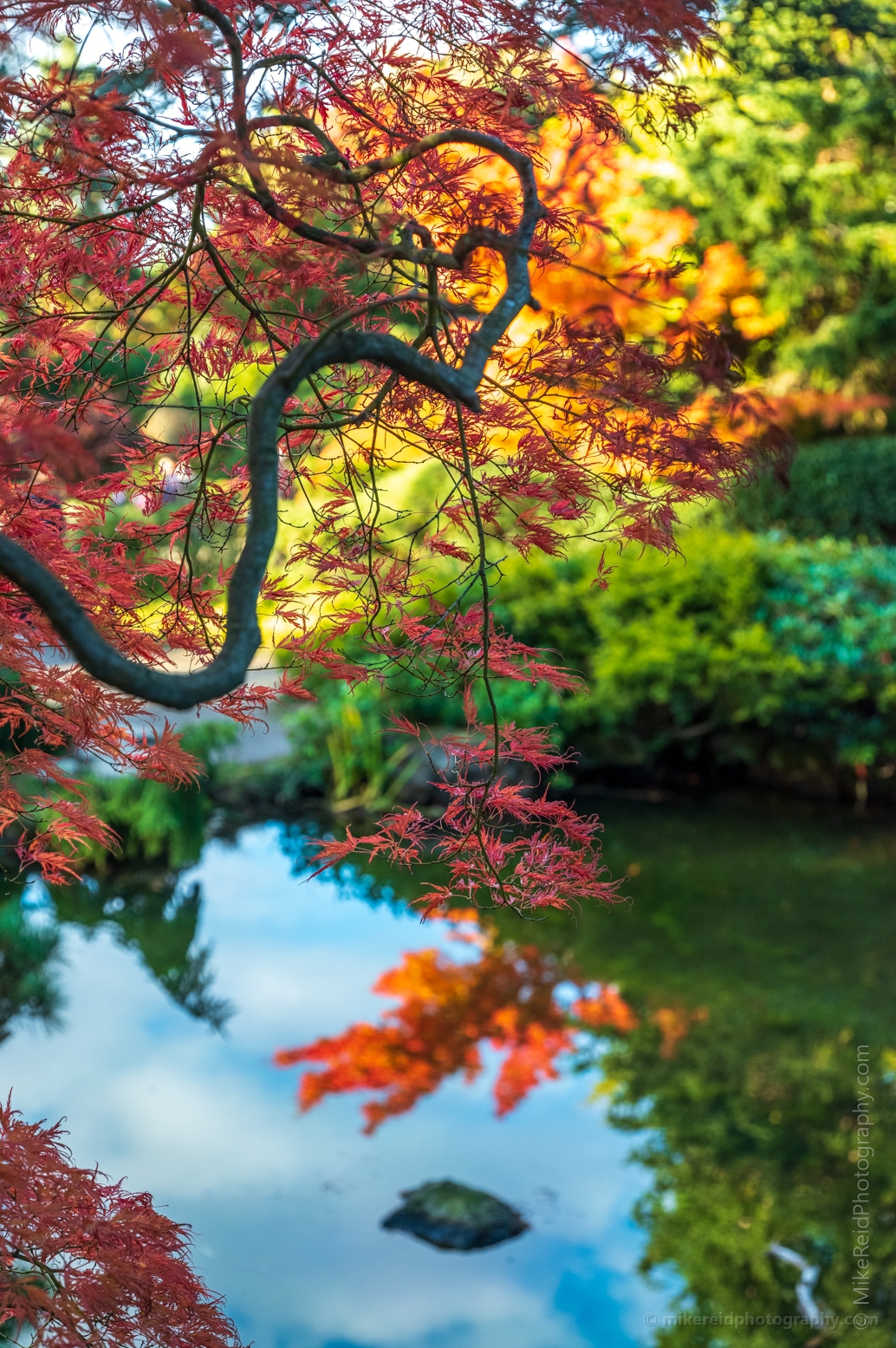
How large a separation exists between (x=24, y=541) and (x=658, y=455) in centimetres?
77

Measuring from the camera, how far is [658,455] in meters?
1.45

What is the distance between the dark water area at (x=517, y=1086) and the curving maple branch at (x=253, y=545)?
2.12 metres

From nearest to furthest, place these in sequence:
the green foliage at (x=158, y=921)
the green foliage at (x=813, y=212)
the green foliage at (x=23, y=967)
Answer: the green foliage at (x=23, y=967)
the green foliage at (x=158, y=921)
the green foliage at (x=813, y=212)

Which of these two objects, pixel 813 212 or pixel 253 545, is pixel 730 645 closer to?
pixel 813 212

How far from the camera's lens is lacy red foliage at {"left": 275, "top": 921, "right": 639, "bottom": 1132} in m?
3.70

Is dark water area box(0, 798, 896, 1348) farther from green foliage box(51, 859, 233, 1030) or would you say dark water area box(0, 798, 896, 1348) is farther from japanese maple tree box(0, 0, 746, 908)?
japanese maple tree box(0, 0, 746, 908)

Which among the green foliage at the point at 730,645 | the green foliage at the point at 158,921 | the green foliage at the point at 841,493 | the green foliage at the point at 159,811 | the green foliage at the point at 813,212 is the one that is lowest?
the green foliage at the point at 158,921

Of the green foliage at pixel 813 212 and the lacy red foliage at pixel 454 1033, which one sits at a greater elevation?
the green foliage at pixel 813 212

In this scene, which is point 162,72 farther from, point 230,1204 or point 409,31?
point 230,1204

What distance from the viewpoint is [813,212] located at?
29.8 feet

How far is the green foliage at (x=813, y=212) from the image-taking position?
8.79m

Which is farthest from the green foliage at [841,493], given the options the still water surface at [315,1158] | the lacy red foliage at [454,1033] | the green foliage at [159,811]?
the still water surface at [315,1158]

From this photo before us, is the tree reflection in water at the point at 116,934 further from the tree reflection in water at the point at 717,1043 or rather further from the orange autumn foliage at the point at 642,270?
the orange autumn foliage at the point at 642,270

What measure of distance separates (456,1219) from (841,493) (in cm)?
613
